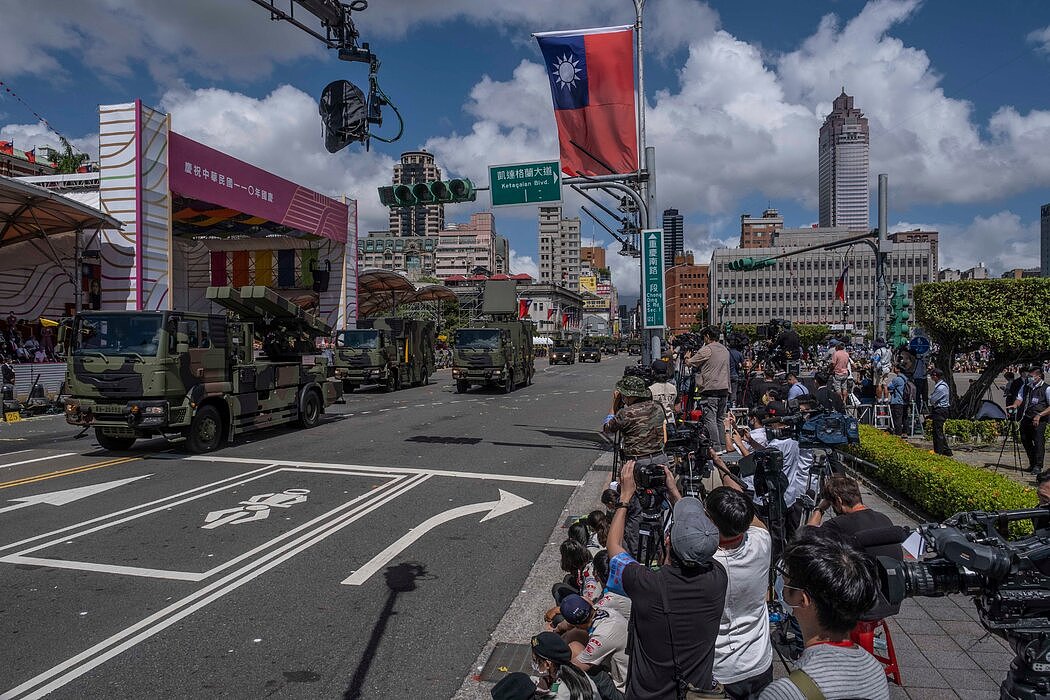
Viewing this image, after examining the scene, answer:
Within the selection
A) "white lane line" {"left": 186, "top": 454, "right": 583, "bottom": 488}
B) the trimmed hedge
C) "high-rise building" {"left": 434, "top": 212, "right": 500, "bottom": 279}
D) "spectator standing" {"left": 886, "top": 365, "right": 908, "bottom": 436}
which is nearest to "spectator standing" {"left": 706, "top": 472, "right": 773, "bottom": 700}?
the trimmed hedge

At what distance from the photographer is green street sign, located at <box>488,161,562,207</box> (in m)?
12.3

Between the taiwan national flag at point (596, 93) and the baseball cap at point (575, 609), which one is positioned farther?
the taiwan national flag at point (596, 93)

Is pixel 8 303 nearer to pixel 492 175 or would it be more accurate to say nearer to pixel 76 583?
pixel 492 175

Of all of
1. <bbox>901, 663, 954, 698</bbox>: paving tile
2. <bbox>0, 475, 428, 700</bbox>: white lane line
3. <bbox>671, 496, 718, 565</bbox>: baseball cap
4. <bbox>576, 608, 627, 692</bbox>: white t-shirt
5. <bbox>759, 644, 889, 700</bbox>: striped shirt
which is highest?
<bbox>671, 496, 718, 565</bbox>: baseball cap

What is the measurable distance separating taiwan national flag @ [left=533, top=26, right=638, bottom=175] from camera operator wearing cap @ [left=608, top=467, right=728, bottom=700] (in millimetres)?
9321

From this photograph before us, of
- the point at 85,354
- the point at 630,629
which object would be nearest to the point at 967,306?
the point at 630,629

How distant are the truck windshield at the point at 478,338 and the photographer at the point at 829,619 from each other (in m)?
23.5

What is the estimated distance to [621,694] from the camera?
322 cm

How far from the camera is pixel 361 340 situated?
1027 inches

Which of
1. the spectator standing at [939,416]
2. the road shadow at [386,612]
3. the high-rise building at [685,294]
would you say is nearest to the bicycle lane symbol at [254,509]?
the road shadow at [386,612]

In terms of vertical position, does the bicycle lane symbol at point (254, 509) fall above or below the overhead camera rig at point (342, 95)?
below

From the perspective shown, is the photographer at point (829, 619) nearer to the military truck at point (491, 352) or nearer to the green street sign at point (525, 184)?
the green street sign at point (525, 184)

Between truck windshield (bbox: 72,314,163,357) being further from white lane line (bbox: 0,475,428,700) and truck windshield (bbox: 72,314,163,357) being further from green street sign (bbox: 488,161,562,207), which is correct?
green street sign (bbox: 488,161,562,207)

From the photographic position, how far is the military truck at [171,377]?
11.5 m
